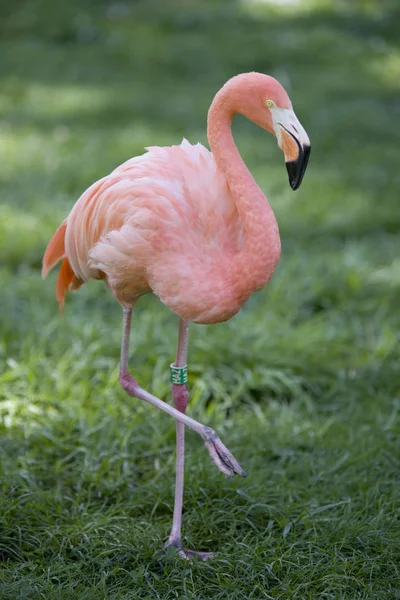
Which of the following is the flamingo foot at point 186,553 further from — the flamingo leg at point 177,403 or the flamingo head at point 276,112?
the flamingo head at point 276,112

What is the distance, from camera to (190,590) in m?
2.79

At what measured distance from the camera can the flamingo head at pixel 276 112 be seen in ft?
8.38

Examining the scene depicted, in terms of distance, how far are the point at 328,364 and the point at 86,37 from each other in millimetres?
7405

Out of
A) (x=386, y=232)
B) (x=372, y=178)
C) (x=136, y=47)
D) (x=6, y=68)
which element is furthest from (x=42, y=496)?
(x=136, y=47)

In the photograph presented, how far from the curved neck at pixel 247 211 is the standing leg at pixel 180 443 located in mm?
512

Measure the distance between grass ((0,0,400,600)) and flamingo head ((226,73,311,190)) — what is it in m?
1.30

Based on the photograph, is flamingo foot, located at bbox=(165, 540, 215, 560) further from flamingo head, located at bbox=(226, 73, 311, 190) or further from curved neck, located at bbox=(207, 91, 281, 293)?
flamingo head, located at bbox=(226, 73, 311, 190)

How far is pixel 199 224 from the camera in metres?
2.77

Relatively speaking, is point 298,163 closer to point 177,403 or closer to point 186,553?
point 177,403

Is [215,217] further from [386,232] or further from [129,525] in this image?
[386,232]

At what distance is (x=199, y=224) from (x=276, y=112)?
0.44 m

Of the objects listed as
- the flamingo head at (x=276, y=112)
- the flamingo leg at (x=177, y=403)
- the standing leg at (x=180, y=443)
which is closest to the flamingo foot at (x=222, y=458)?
the flamingo leg at (x=177, y=403)

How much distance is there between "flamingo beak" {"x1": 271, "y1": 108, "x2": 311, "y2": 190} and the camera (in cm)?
255

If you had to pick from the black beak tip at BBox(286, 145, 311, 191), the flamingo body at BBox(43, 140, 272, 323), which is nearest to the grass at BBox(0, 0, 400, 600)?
the flamingo body at BBox(43, 140, 272, 323)
